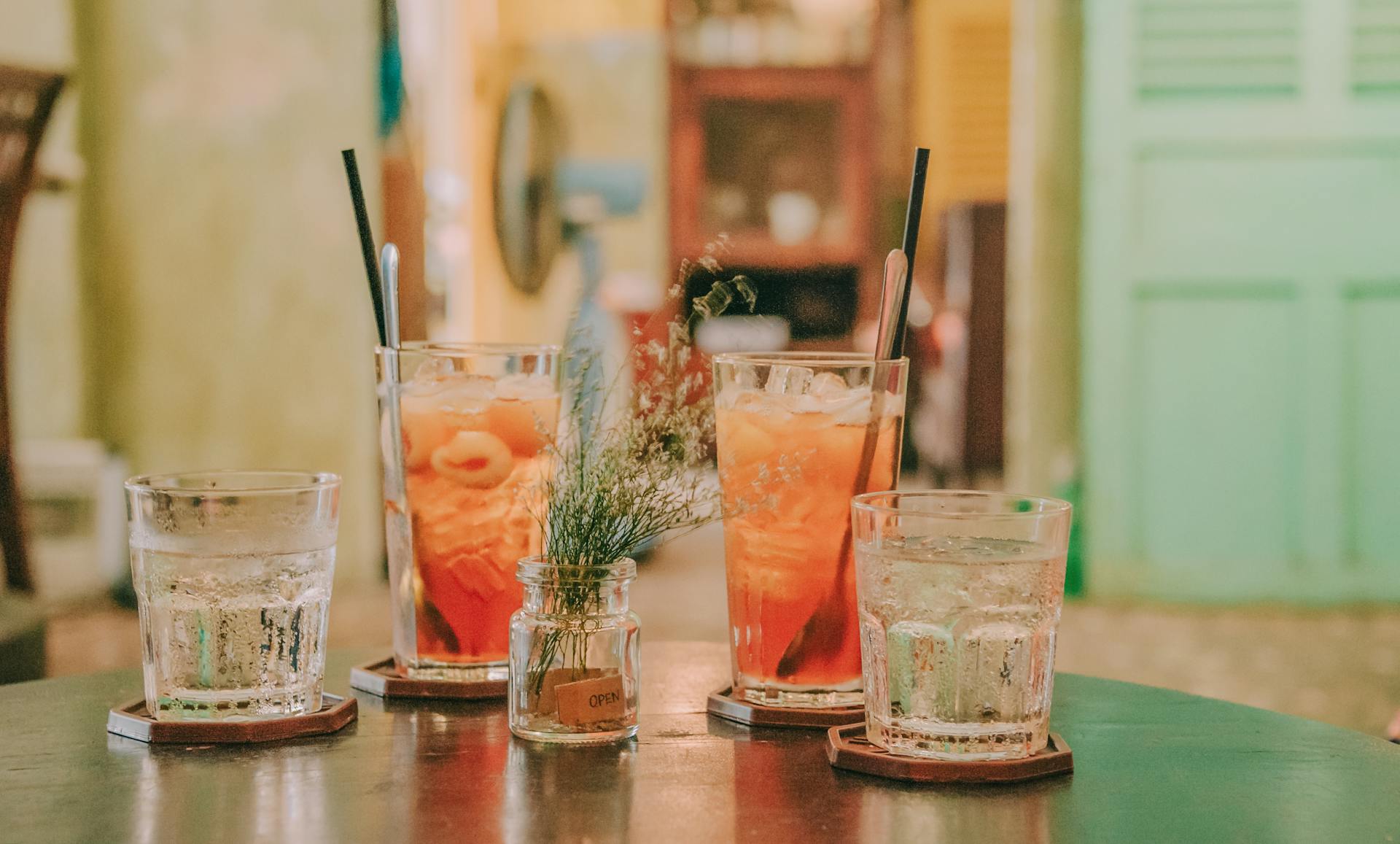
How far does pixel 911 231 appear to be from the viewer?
0.90 m

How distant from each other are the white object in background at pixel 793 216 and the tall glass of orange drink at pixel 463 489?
20.3 ft

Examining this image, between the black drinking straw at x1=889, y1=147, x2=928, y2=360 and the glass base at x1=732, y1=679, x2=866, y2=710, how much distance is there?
217mm

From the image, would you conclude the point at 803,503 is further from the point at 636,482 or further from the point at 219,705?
the point at 219,705

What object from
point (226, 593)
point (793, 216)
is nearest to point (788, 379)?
point (226, 593)

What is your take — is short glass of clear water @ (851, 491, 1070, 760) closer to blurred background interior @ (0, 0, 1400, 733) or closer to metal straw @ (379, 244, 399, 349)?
metal straw @ (379, 244, 399, 349)

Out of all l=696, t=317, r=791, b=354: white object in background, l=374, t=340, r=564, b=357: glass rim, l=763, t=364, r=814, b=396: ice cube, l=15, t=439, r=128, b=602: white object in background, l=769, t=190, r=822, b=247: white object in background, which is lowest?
l=15, t=439, r=128, b=602: white object in background

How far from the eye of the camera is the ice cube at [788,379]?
2.92 feet

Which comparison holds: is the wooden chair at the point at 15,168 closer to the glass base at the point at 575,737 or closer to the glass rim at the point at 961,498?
the glass base at the point at 575,737

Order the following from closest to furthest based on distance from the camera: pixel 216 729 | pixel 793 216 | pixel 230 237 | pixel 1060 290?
pixel 216 729
pixel 230 237
pixel 1060 290
pixel 793 216

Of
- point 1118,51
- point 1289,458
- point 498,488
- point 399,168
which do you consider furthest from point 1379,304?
point 498,488

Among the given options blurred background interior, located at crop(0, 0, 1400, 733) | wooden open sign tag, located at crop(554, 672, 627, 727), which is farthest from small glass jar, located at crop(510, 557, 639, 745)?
blurred background interior, located at crop(0, 0, 1400, 733)

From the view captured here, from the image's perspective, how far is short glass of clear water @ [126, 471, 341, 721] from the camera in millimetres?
822

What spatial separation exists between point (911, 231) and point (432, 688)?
0.44m

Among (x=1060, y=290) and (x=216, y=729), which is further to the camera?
(x=1060, y=290)
